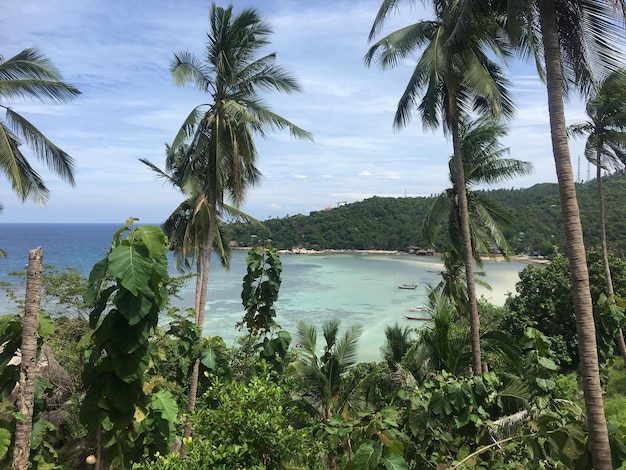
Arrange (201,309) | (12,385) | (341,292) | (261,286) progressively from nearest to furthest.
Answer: (12,385)
(261,286)
(201,309)
(341,292)

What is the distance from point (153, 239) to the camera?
3174 mm

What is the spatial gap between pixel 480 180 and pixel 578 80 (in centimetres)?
641

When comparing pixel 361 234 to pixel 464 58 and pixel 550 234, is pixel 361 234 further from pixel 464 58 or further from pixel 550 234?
pixel 464 58

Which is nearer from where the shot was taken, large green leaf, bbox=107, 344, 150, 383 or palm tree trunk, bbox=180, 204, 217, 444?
large green leaf, bbox=107, 344, 150, 383

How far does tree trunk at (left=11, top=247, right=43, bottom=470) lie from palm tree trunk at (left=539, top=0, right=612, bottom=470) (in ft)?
13.9

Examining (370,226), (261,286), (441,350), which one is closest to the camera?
(261,286)

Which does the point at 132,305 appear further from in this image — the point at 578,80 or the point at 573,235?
the point at 578,80

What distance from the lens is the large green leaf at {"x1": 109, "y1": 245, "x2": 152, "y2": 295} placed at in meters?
2.78

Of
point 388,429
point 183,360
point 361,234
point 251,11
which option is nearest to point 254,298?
point 183,360

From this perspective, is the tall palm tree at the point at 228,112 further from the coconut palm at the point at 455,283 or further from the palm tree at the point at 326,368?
the coconut palm at the point at 455,283

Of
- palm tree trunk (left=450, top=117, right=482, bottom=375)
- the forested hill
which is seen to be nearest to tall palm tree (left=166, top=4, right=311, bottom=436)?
palm tree trunk (left=450, top=117, right=482, bottom=375)

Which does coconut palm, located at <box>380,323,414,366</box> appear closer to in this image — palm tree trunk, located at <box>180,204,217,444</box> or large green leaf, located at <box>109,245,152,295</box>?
palm tree trunk, located at <box>180,204,217,444</box>

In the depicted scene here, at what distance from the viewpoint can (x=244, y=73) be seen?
824 cm

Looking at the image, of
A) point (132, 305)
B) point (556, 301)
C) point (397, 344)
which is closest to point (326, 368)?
point (397, 344)
